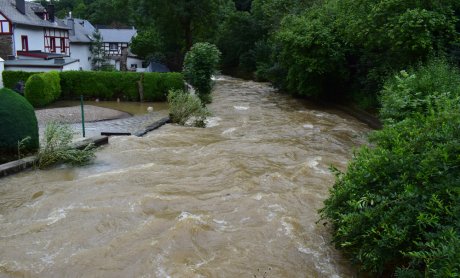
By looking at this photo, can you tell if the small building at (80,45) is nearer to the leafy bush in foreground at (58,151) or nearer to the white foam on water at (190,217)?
the leafy bush in foreground at (58,151)

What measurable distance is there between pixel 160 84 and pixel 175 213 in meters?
18.9

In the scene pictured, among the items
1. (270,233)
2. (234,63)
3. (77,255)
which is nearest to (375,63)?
(270,233)

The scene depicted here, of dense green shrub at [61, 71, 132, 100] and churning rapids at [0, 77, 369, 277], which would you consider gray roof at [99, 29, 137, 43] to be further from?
churning rapids at [0, 77, 369, 277]

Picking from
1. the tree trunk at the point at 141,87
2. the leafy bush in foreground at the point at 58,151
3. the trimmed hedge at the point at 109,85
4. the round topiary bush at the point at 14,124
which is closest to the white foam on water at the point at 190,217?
the leafy bush in foreground at the point at 58,151

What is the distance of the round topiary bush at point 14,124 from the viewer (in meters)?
11.2

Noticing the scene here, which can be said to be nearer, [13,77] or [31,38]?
[13,77]

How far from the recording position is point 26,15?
3572 centimetres

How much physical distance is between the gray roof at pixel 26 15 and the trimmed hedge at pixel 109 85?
946 cm

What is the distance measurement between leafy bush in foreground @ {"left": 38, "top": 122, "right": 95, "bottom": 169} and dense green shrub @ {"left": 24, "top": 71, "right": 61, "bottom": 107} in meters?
12.7

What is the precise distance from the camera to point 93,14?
272ft

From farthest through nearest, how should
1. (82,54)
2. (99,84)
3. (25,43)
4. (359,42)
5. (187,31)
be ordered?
1. (82,54)
2. (187,31)
3. (25,43)
4. (99,84)
5. (359,42)

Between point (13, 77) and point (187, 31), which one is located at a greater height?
point (187, 31)

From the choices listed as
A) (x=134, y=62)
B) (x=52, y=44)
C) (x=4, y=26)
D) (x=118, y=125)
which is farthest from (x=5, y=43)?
(x=134, y=62)

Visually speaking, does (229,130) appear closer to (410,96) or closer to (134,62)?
(410,96)
